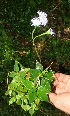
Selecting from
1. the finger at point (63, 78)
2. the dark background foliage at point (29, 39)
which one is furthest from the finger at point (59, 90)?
the dark background foliage at point (29, 39)

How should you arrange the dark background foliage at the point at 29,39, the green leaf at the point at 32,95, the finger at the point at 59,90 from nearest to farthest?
the green leaf at the point at 32,95
the finger at the point at 59,90
the dark background foliage at the point at 29,39

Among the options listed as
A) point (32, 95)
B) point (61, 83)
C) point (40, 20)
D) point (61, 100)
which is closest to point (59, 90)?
point (61, 83)

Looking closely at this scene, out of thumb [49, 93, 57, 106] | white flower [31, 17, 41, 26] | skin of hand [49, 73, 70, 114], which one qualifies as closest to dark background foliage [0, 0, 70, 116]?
white flower [31, 17, 41, 26]

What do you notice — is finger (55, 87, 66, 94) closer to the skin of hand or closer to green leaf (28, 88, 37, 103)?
the skin of hand

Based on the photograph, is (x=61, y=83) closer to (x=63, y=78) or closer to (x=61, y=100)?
(x=63, y=78)

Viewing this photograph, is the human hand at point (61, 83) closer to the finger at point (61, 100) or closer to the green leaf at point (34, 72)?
the finger at point (61, 100)

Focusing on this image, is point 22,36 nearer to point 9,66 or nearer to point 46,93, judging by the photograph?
point 9,66
